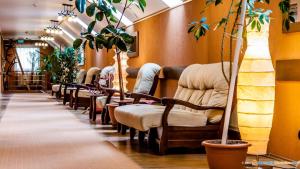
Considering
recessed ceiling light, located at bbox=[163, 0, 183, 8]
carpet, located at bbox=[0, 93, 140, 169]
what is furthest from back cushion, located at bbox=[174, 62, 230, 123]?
recessed ceiling light, located at bbox=[163, 0, 183, 8]

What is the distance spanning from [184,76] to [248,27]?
182 centimetres

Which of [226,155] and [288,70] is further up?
[288,70]

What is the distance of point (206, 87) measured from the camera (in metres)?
5.28

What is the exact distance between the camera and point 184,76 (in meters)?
5.83

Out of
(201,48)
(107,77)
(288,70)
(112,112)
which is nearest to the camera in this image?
(288,70)

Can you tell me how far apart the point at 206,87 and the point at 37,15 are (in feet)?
32.8

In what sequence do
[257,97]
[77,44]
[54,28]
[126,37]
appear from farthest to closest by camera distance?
[54,28], [126,37], [77,44], [257,97]

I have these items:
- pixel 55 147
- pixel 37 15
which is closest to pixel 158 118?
pixel 55 147

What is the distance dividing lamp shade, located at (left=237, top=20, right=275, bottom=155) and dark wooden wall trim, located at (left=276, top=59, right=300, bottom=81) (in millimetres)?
338

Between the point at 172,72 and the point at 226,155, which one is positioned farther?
the point at 172,72

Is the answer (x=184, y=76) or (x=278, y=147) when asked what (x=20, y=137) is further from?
(x=278, y=147)

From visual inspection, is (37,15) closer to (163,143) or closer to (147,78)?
(147,78)

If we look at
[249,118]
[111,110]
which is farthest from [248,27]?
[111,110]

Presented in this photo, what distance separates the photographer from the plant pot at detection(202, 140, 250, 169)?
142 inches
